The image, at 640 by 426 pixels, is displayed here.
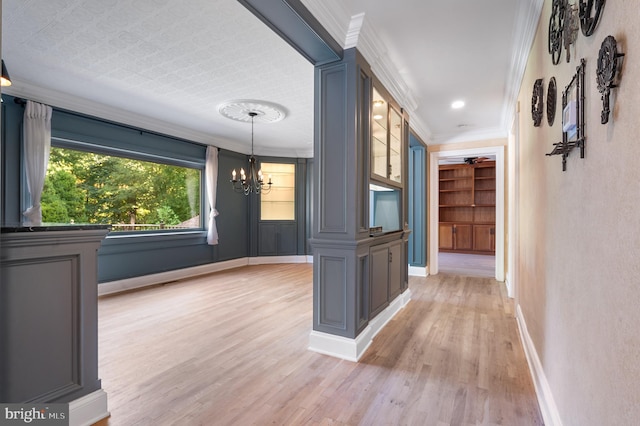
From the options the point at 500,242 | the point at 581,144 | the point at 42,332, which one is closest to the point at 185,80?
the point at 42,332

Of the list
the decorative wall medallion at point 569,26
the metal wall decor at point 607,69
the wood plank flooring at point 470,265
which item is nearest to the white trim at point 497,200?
the wood plank flooring at point 470,265

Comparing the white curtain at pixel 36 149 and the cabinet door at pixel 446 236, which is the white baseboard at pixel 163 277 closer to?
the white curtain at pixel 36 149

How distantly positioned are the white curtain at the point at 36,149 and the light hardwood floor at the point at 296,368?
1403 mm

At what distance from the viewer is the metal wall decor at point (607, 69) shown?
91 cm

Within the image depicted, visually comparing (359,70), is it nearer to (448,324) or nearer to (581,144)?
(581,144)

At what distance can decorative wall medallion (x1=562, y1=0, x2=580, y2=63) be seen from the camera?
1350 millimetres

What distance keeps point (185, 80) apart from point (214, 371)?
2968 mm

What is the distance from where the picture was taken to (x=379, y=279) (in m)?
3.16

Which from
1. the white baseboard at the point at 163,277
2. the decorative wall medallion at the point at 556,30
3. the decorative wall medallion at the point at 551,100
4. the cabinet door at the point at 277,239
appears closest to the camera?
the decorative wall medallion at the point at 556,30

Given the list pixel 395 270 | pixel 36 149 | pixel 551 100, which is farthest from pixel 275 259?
pixel 551 100

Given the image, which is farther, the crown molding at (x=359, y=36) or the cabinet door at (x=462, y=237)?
the cabinet door at (x=462, y=237)

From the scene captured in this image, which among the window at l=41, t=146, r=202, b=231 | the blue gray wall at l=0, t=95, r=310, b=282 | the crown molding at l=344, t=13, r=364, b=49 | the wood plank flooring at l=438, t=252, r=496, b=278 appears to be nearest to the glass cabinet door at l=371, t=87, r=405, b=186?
the crown molding at l=344, t=13, r=364, b=49

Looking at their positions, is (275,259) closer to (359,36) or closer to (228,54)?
(228,54)

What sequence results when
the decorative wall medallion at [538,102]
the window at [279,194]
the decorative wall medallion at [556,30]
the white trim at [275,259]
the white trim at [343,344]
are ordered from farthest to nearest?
the window at [279,194] < the white trim at [275,259] < the white trim at [343,344] < the decorative wall medallion at [538,102] < the decorative wall medallion at [556,30]
